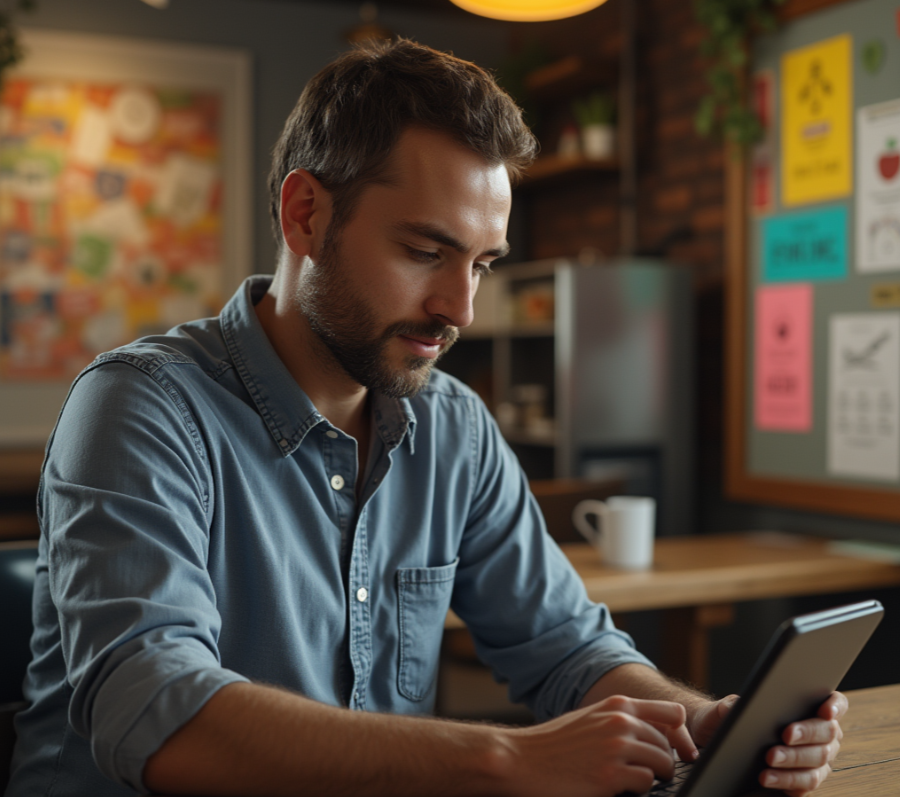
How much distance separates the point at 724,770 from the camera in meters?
0.84

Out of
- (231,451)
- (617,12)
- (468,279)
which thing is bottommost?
(231,451)

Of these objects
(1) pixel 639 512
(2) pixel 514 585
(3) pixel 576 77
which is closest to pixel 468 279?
(2) pixel 514 585

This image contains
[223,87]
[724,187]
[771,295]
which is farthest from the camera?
[223,87]

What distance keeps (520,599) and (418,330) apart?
1.38 ft

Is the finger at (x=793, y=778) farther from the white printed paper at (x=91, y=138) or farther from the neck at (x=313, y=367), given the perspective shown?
the white printed paper at (x=91, y=138)

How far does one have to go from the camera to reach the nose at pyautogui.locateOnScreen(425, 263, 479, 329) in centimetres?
121

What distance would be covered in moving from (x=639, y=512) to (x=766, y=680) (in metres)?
1.47

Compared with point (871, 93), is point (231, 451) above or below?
below

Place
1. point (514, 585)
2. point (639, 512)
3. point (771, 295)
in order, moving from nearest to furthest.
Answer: point (514, 585) → point (639, 512) → point (771, 295)

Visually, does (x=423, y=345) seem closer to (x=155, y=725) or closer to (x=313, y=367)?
(x=313, y=367)

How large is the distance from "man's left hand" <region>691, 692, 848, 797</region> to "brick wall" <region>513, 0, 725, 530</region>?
2.65 metres

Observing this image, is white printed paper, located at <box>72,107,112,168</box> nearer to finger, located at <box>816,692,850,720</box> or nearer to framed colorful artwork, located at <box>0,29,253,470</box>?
framed colorful artwork, located at <box>0,29,253,470</box>

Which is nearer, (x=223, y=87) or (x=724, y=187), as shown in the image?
(x=724, y=187)

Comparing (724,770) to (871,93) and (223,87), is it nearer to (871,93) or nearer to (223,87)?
(871,93)
